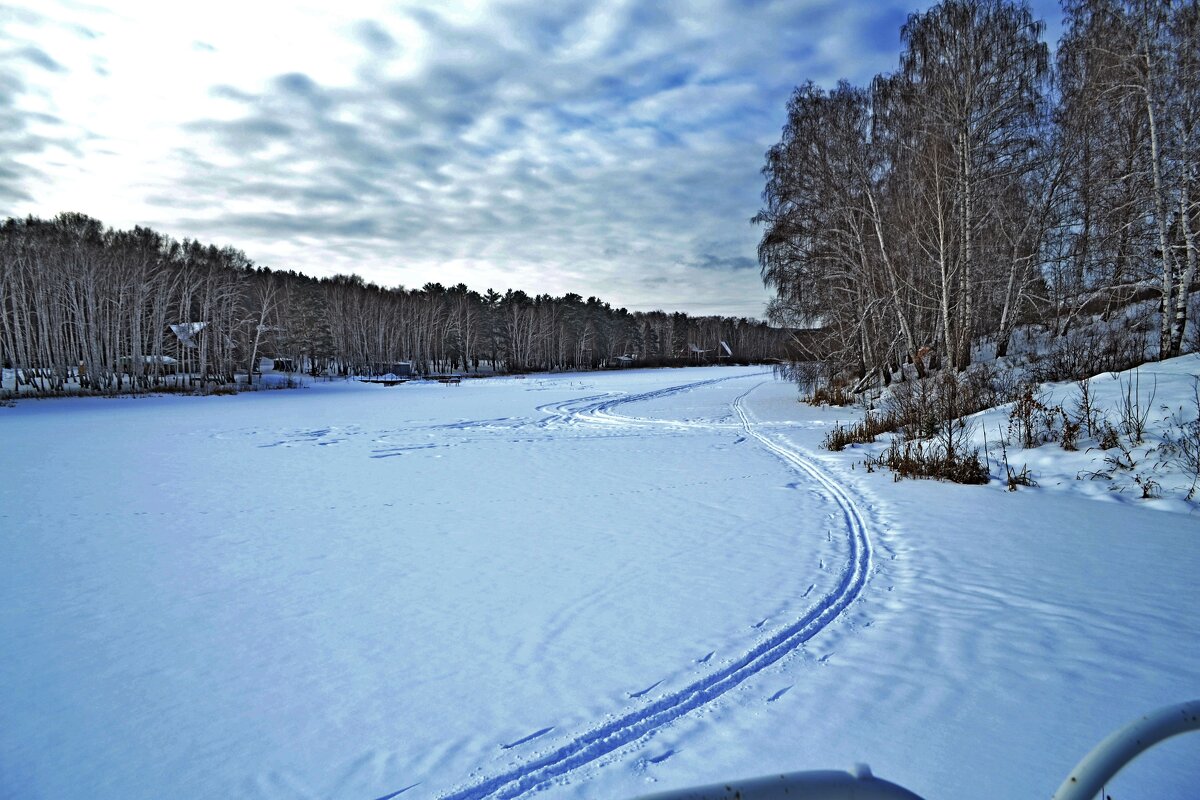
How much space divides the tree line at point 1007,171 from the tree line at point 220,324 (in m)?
7.25

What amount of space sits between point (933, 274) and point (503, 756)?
60.8 feet

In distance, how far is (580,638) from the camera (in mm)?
3891

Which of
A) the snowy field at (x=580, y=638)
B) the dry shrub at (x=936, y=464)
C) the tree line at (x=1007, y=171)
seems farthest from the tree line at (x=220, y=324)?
the snowy field at (x=580, y=638)

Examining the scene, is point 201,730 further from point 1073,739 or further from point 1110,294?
point 1110,294

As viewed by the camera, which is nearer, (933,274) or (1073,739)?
(1073,739)

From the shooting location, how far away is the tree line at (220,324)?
106 feet

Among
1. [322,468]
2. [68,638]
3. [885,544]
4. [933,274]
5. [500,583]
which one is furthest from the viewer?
[933,274]

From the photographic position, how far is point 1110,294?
15.0 metres

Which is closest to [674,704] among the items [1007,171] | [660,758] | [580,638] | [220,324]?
[660,758]

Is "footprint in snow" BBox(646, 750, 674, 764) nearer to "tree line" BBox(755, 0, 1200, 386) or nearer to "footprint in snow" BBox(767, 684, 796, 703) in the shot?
"footprint in snow" BBox(767, 684, 796, 703)

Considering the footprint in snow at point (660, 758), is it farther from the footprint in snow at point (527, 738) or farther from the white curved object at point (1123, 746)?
the white curved object at point (1123, 746)

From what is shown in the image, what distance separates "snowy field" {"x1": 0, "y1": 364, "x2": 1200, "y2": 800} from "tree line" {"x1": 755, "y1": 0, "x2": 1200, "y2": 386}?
33.0ft

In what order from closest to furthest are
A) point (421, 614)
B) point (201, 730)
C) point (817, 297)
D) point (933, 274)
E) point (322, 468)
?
point (201, 730) < point (421, 614) < point (322, 468) < point (933, 274) < point (817, 297)

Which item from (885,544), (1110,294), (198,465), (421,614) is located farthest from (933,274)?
(198,465)
